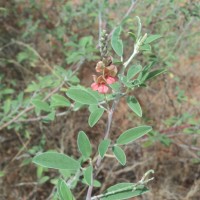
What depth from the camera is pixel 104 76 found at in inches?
37.4

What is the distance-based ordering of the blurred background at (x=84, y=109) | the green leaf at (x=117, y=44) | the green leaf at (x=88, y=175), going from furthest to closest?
the blurred background at (x=84, y=109), the green leaf at (x=117, y=44), the green leaf at (x=88, y=175)

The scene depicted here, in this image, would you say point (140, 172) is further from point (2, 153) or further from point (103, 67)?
point (103, 67)

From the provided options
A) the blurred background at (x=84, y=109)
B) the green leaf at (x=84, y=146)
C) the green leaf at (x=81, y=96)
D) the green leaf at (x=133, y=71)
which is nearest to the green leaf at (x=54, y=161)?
the green leaf at (x=84, y=146)

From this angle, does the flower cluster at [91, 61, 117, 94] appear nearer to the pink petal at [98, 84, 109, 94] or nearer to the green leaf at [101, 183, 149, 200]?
the pink petal at [98, 84, 109, 94]

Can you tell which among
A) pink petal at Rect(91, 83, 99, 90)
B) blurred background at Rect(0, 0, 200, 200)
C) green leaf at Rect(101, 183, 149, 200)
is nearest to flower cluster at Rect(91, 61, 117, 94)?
pink petal at Rect(91, 83, 99, 90)

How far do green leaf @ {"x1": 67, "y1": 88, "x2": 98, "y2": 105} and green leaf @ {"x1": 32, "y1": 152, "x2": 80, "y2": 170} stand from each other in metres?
0.15

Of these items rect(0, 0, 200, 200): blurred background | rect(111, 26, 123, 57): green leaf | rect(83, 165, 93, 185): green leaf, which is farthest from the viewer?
rect(0, 0, 200, 200): blurred background

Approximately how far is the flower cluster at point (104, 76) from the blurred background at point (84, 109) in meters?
Result: 0.96

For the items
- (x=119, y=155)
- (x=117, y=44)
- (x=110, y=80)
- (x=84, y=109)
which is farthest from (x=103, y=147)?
(x=84, y=109)

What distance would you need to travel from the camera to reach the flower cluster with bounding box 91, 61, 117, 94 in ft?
3.06

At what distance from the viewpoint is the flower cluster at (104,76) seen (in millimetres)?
934

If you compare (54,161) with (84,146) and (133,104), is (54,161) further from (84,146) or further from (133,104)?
(133,104)

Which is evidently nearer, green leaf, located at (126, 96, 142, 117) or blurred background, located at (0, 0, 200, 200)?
green leaf, located at (126, 96, 142, 117)

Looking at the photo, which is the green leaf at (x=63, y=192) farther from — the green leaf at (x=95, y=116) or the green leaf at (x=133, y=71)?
the green leaf at (x=133, y=71)
